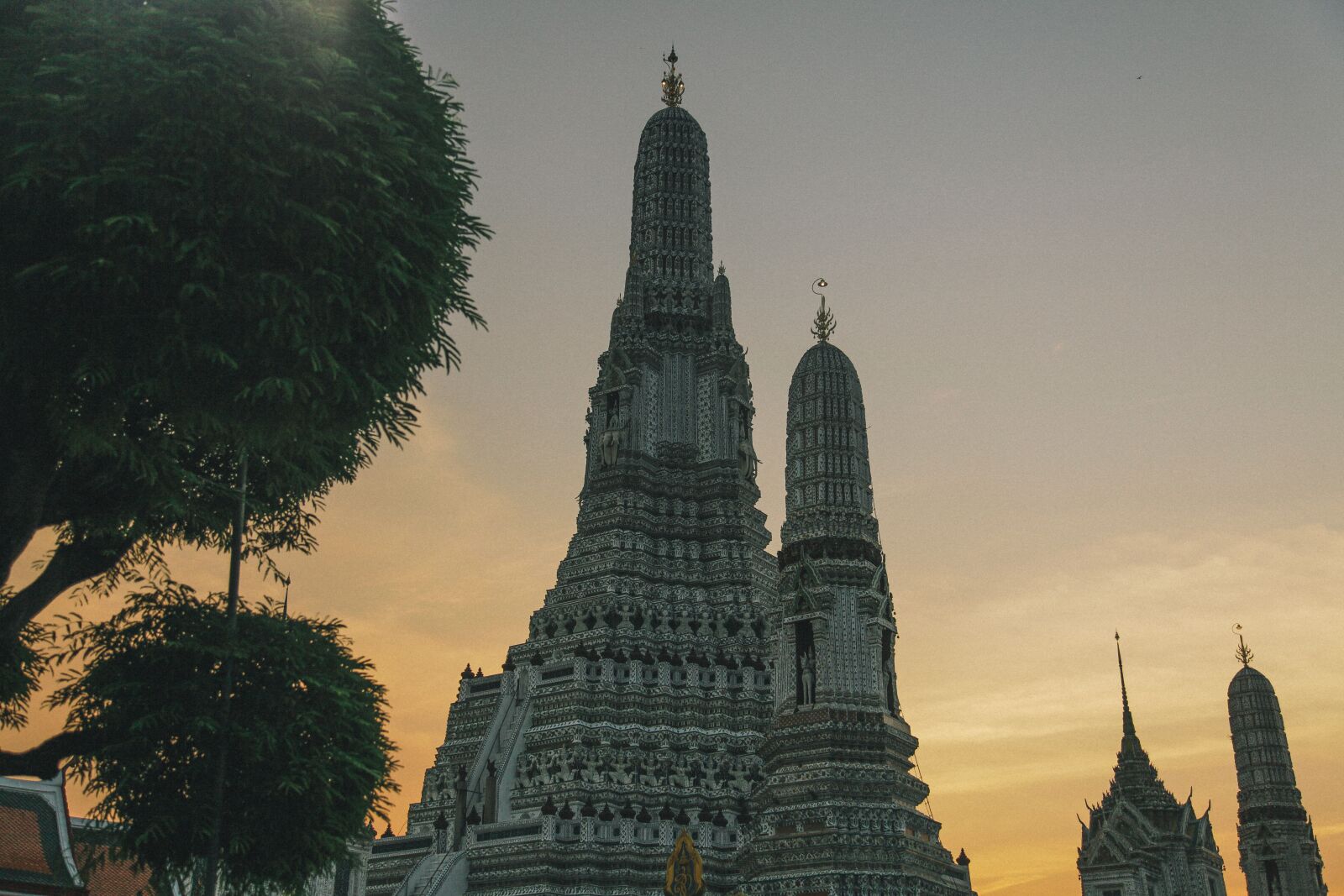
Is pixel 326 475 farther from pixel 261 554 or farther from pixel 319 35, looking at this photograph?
pixel 319 35

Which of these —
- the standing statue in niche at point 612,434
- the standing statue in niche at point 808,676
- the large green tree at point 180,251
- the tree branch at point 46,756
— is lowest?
the tree branch at point 46,756

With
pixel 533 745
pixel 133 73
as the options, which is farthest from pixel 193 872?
pixel 533 745

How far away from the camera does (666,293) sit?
70812mm

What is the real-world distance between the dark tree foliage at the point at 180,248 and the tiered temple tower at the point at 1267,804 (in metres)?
66.9

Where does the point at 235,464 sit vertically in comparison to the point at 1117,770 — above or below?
below

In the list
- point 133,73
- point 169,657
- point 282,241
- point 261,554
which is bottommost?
point 169,657

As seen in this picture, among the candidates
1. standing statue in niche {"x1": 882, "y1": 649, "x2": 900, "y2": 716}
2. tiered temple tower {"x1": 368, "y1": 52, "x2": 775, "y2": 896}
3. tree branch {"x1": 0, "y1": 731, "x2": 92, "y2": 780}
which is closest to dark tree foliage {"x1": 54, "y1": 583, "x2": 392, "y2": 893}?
tree branch {"x1": 0, "y1": 731, "x2": 92, "y2": 780}

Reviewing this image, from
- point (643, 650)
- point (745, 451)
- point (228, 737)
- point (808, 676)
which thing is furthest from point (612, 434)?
point (228, 737)

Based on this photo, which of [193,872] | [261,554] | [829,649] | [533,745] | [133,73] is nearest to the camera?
[133,73]

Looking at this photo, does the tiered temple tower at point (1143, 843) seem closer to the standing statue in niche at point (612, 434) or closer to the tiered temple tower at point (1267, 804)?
the tiered temple tower at point (1267, 804)

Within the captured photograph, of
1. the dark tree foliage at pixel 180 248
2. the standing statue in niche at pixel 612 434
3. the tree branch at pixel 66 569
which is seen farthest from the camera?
the standing statue in niche at pixel 612 434

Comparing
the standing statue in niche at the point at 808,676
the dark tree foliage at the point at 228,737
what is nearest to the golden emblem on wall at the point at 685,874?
the standing statue in niche at the point at 808,676

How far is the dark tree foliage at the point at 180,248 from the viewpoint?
17.4m

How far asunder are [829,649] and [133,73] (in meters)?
34.1
